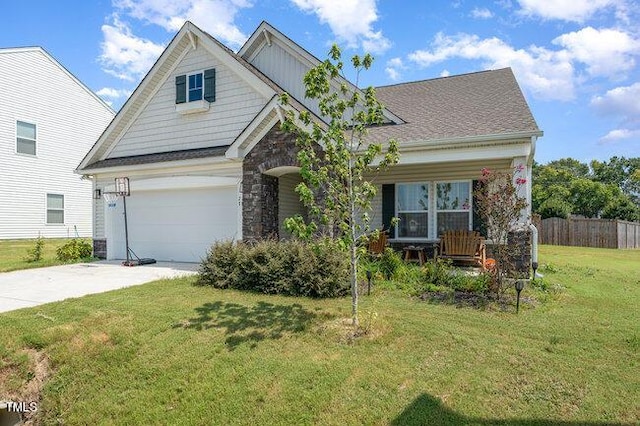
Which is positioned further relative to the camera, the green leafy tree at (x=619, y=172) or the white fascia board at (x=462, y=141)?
the green leafy tree at (x=619, y=172)

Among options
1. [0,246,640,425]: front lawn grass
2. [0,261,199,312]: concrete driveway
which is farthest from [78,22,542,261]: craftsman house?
[0,246,640,425]: front lawn grass

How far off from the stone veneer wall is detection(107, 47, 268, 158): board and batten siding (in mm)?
1740

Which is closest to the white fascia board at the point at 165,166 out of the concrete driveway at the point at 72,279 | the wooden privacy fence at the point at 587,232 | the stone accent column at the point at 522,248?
the concrete driveway at the point at 72,279

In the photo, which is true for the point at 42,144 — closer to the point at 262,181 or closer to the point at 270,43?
the point at 270,43

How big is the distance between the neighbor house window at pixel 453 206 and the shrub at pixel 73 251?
11097mm

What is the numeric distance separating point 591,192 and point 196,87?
3149 centimetres

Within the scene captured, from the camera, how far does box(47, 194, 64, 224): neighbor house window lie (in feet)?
65.2

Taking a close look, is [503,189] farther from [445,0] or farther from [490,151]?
[445,0]

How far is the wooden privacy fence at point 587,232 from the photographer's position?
20.7 m

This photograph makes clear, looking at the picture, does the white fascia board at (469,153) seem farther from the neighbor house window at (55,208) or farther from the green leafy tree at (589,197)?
the green leafy tree at (589,197)

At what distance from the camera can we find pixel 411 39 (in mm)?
10000

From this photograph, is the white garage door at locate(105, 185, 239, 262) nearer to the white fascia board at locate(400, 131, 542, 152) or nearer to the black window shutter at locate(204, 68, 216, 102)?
the black window shutter at locate(204, 68, 216, 102)

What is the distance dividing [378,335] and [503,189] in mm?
3499

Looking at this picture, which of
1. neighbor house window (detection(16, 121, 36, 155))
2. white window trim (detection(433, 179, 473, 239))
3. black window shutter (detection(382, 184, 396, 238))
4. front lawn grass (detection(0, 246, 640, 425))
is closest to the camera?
front lawn grass (detection(0, 246, 640, 425))
